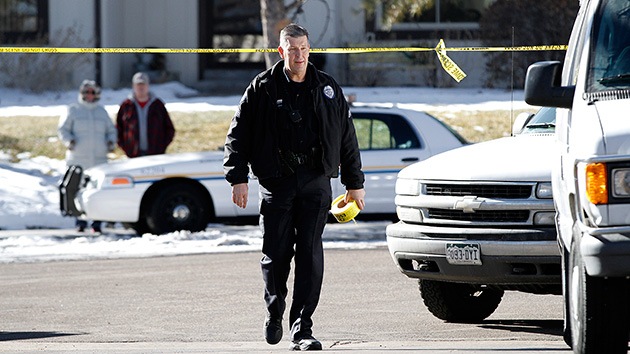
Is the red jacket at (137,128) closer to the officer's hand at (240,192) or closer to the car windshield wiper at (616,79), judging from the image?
the officer's hand at (240,192)

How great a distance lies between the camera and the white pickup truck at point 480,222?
8094 mm

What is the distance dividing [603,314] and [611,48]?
1405 mm

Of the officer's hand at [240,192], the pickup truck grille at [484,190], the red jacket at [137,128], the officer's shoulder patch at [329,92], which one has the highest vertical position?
the officer's shoulder patch at [329,92]

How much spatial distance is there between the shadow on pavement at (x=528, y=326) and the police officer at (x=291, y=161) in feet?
5.56

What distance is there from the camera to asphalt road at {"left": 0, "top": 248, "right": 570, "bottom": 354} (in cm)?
814

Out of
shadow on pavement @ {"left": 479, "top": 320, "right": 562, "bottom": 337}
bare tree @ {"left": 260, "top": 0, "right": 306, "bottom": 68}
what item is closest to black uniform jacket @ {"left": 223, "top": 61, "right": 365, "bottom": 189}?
shadow on pavement @ {"left": 479, "top": 320, "right": 562, "bottom": 337}

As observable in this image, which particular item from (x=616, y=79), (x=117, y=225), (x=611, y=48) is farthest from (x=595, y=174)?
(x=117, y=225)

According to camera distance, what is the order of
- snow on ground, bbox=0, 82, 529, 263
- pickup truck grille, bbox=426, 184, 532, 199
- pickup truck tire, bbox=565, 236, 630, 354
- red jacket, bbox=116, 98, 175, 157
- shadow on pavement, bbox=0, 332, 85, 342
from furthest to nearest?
red jacket, bbox=116, 98, 175, 157
snow on ground, bbox=0, 82, 529, 263
shadow on pavement, bbox=0, 332, 85, 342
pickup truck grille, bbox=426, 184, 532, 199
pickup truck tire, bbox=565, 236, 630, 354

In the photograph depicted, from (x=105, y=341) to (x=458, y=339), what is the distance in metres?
2.16

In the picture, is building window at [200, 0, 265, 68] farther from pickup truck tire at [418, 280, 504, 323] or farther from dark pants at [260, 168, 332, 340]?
dark pants at [260, 168, 332, 340]

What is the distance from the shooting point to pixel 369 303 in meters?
10.1

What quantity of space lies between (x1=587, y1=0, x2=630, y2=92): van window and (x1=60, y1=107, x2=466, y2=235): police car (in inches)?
323

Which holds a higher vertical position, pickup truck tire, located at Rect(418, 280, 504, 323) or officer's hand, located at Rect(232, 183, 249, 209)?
officer's hand, located at Rect(232, 183, 249, 209)

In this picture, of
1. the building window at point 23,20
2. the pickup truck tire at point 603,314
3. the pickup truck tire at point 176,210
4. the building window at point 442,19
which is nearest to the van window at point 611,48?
the pickup truck tire at point 603,314
